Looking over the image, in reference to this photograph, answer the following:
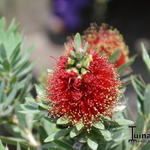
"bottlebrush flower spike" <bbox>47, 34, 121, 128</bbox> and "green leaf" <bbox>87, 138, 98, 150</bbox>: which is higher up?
"bottlebrush flower spike" <bbox>47, 34, 121, 128</bbox>

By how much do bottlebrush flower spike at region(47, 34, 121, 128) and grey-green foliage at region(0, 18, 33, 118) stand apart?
0.24 meters

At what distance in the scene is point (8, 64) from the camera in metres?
1.22

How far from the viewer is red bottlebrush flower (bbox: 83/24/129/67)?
4.27 ft

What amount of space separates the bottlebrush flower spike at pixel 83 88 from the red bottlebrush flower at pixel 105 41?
0.98 ft

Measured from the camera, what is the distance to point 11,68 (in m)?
1.26

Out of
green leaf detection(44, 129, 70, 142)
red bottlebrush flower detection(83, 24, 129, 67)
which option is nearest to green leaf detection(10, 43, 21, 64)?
red bottlebrush flower detection(83, 24, 129, 67)

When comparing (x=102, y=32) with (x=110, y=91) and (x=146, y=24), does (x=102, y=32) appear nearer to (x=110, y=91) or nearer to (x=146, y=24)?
(x=110, y=91)

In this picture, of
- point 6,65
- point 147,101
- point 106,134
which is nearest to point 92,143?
point 106,134

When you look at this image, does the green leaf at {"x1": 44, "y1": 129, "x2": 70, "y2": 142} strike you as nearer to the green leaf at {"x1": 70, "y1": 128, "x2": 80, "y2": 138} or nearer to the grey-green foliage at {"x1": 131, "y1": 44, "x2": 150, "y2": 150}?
the green leaf at {"x1": 70, "y1": 128, "x2": 80, "y2": 138}

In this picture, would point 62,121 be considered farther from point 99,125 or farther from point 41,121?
point 41,121

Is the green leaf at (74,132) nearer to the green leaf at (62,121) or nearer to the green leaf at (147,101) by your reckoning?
the green leaf at (62,121)

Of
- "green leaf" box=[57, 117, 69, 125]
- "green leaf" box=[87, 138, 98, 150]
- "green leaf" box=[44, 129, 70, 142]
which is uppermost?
"green leaf" box=[57, 117, 69, 125]

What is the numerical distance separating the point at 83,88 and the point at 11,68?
0.38m

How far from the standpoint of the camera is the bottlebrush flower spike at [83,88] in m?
0.93
